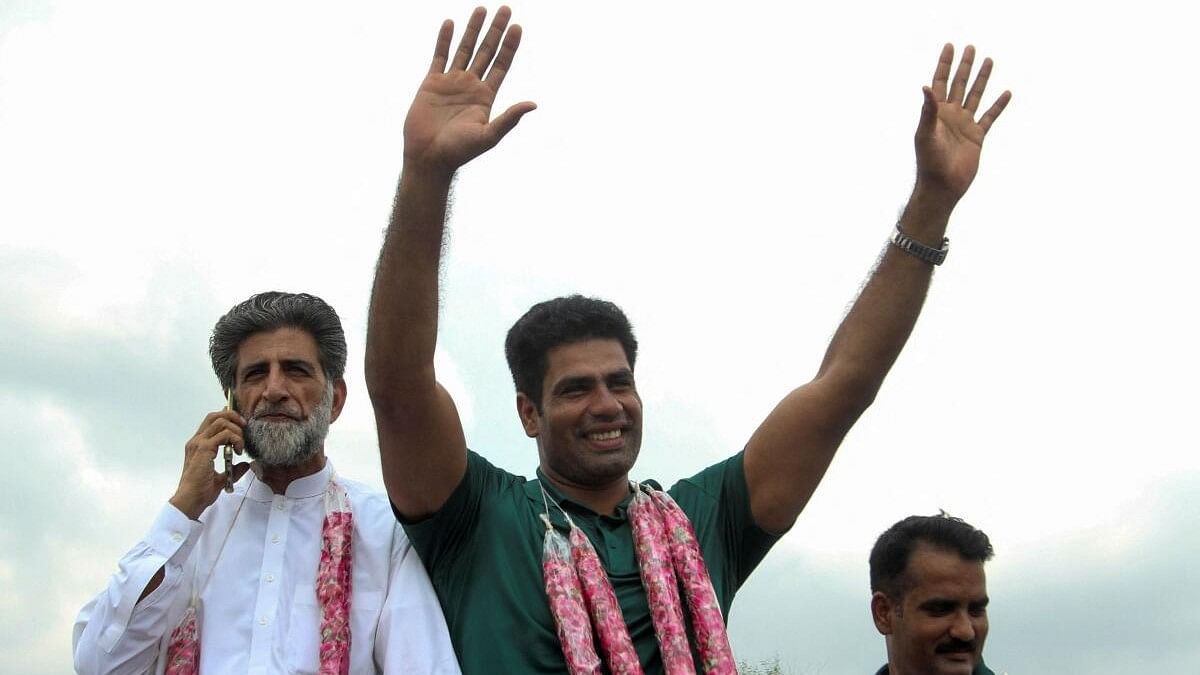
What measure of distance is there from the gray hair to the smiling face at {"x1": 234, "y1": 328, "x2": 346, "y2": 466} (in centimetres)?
3

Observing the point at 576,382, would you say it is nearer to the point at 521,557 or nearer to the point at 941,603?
the point at 521,557

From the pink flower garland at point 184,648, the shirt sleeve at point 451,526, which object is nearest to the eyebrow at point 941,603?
the shirt sleeve at point 451,526

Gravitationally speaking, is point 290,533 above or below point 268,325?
below

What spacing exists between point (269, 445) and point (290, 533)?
12.5 inches

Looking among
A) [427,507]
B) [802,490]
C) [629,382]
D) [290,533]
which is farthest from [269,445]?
[802,490]

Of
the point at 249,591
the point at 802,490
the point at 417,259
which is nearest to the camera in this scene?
the point at 417,259

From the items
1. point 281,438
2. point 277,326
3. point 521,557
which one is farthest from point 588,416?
point 277,326

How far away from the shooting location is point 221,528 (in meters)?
4.24

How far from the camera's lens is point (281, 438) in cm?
414

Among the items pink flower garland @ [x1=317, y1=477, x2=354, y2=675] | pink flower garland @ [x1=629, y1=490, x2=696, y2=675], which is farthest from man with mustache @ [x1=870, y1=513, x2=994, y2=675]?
pink flower garland @ [x1=317, y1=477, x2=354, y2=675]

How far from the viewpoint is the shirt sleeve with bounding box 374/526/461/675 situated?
381 cm

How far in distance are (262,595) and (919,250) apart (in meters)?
2.48

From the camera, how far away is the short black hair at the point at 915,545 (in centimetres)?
468

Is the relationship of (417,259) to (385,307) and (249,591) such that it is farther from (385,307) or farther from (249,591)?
(249,591)
